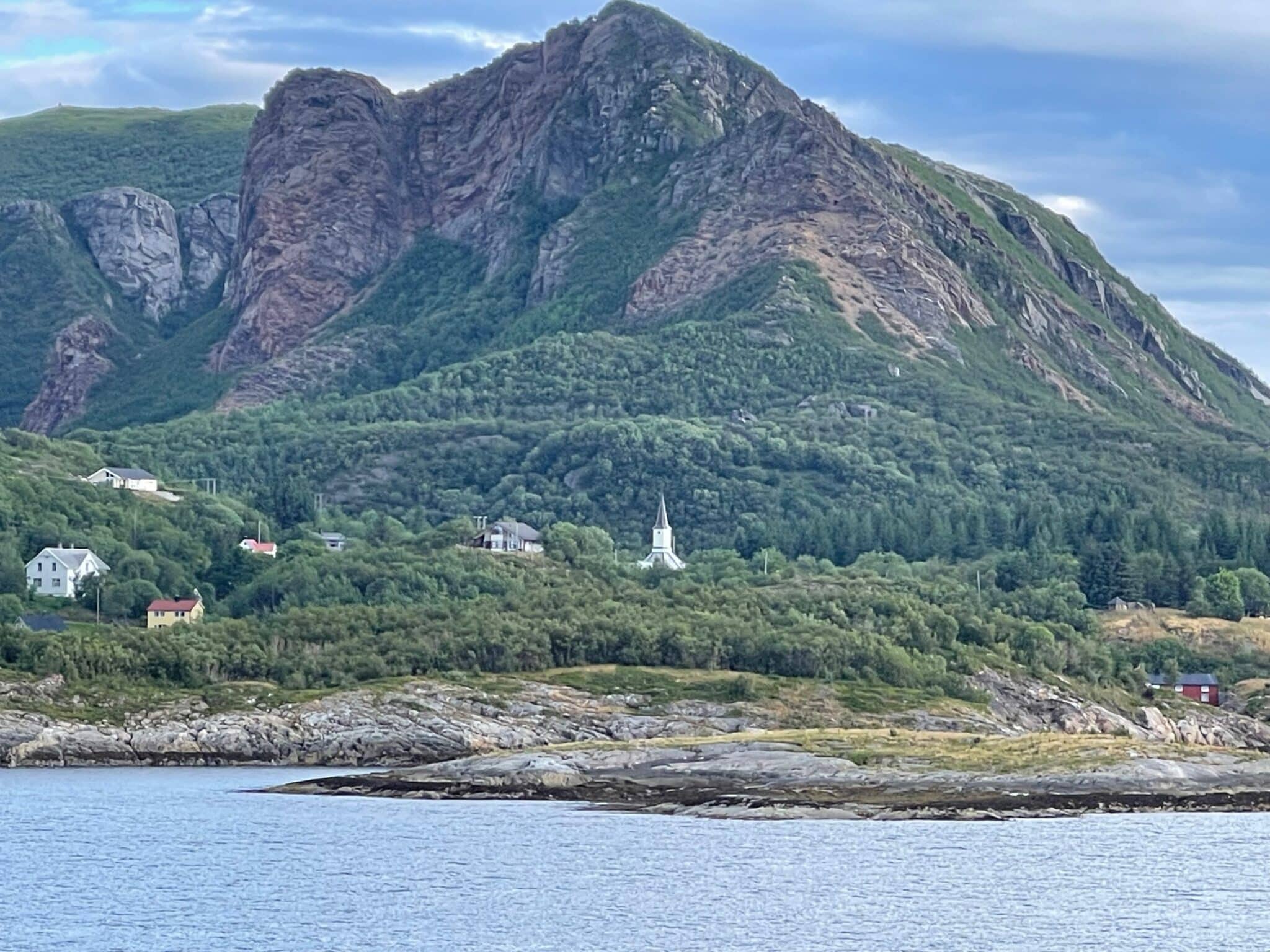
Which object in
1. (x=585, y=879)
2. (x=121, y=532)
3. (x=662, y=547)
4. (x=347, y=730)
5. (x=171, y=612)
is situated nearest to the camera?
(x=585, y=879)

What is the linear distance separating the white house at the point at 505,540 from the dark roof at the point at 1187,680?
136ft

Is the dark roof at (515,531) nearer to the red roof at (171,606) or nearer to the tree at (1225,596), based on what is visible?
the red roof at (171,606)

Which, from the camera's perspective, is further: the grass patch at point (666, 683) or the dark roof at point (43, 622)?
the dark roof at point (43, 622)

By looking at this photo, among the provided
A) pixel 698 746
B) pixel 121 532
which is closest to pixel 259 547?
pixel 121 532

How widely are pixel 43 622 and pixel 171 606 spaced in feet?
31.5

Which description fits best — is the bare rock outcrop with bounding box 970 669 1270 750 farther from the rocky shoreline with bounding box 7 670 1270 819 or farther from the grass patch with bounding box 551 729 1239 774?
the grass patch with bounding box 551 729 1239 774

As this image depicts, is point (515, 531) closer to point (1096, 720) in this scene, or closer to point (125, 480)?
point (125, 480)

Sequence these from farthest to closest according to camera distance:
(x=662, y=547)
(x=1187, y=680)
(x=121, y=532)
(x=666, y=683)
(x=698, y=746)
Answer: (x=662, y=547)
(x=121, y=532)
(x=1187, y=680)
(x=666, y=683)
(x=698, y=746)

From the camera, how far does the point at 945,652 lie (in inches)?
5871

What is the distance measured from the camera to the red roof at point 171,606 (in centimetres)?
15312

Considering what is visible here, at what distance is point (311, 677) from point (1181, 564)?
2774 inches

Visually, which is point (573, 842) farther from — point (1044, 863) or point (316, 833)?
point (1044, 863)

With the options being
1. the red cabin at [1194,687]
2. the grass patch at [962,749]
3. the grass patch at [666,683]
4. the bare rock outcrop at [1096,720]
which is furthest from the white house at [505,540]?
the grass patch at [962,749]

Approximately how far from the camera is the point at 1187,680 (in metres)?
155
